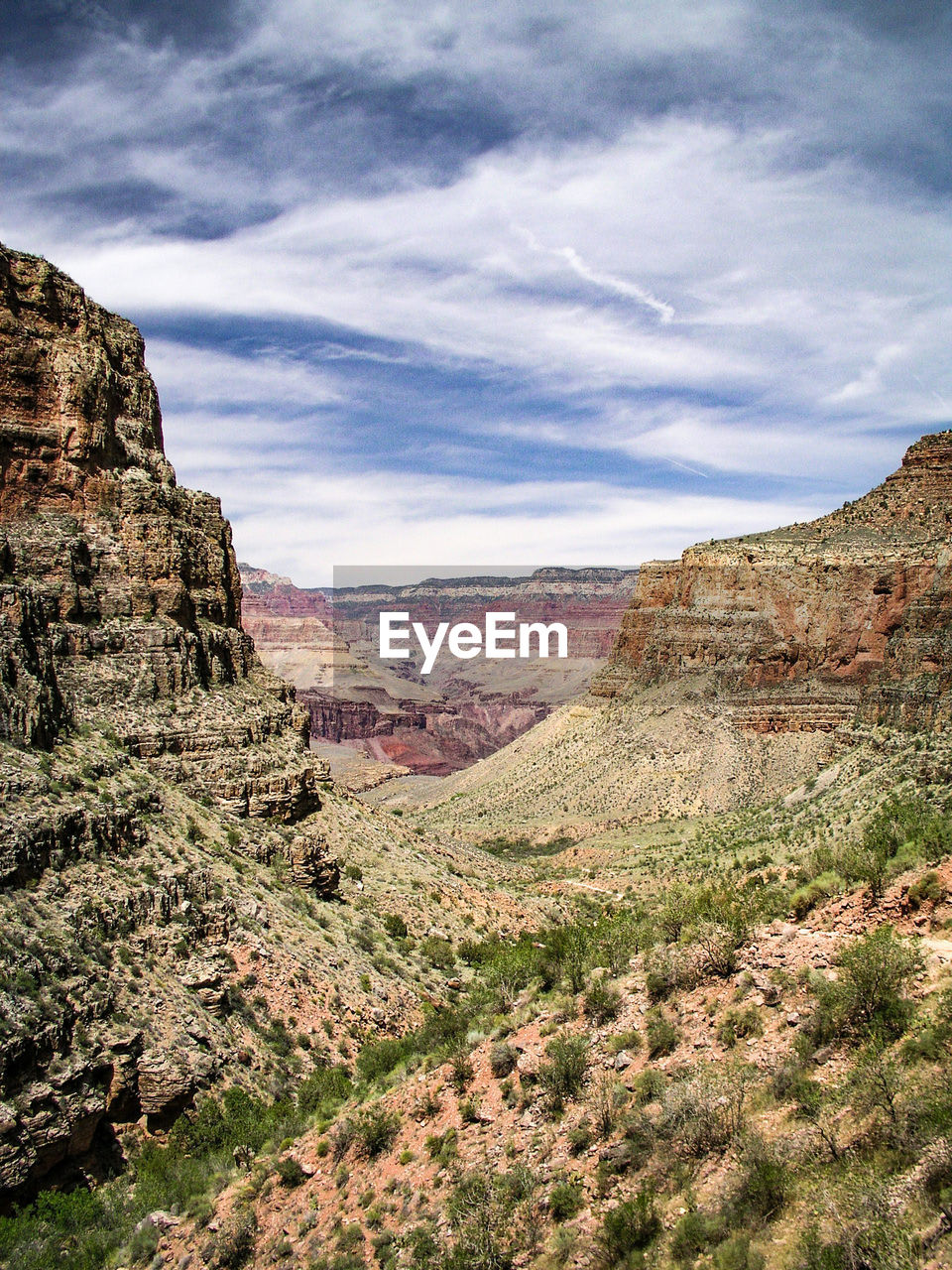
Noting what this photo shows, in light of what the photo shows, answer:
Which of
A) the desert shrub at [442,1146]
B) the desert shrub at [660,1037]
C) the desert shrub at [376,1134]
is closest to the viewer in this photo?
the desert shrub at [660,1037]

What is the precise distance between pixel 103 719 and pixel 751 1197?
923 inches

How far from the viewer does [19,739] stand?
21.8m

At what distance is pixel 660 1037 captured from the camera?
1167 centimetres

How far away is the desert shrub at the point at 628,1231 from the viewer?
28.3 ft

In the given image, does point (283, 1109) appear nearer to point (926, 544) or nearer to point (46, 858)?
point (46, 858)

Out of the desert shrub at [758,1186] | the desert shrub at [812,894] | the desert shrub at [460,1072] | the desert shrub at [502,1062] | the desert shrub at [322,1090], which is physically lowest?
the desert shrub at [322,1090]

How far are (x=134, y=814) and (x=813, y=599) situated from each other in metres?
54.6

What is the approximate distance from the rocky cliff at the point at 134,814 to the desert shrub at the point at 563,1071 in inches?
342

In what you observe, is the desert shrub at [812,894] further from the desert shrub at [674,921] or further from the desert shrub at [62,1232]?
the desert shrub at [62,1232]

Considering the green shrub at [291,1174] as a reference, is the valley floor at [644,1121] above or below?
above

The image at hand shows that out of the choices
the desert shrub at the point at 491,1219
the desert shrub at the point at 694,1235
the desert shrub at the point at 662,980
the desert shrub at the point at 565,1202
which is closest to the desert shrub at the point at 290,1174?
the desert shrub at the point at 491,1219

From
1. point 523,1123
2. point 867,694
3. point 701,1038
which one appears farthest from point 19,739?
point 867,694

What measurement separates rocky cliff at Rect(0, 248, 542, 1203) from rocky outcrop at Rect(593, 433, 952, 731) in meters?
36.1

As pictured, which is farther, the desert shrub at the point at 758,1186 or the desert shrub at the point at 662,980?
the desert shrub at the point at 662,980
